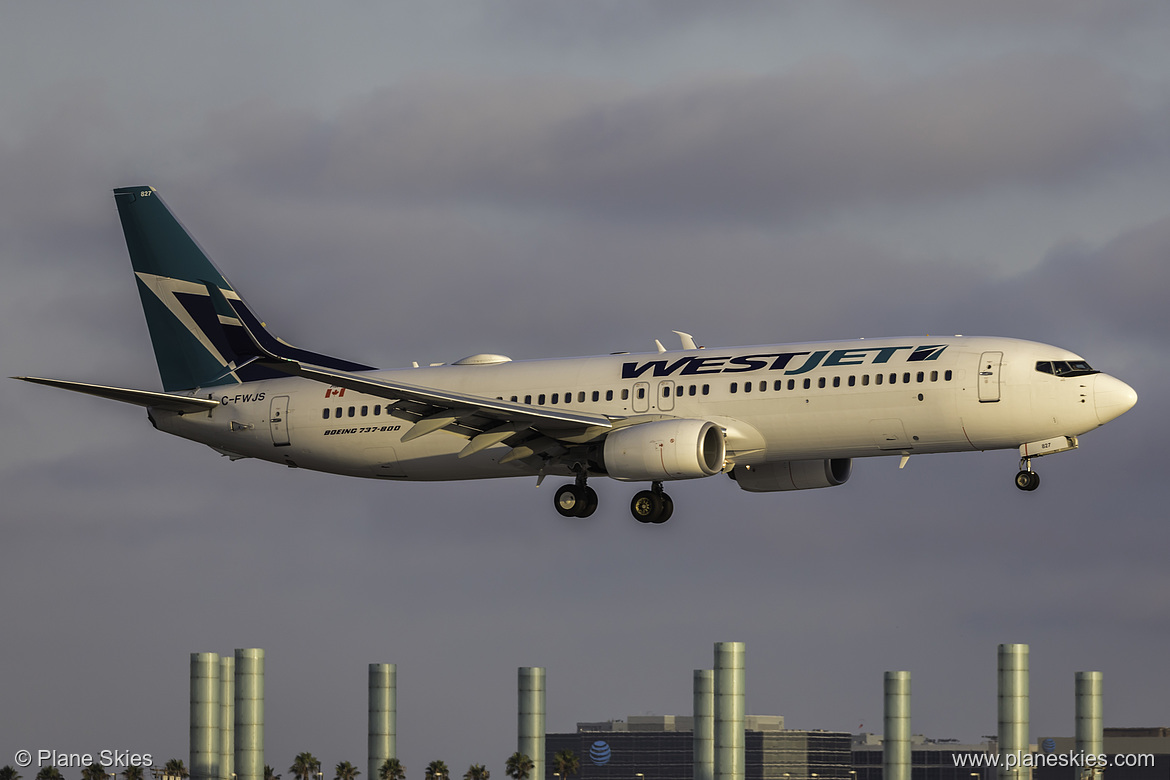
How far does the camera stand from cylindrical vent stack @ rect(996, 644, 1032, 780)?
262 feet

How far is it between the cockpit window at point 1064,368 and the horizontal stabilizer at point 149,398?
30.7 m

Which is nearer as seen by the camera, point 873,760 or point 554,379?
point 554,379

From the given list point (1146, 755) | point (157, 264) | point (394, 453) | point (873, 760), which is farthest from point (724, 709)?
point (873, 760)

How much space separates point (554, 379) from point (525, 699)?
1579 inches

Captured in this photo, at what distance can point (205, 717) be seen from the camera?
9062 centimetres

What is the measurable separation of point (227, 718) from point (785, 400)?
53520 mm

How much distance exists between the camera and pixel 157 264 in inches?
2623

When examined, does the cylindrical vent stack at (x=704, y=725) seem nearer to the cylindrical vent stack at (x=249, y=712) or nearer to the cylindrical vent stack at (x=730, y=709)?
the cylindrical vent stack at (x=730, y=709)

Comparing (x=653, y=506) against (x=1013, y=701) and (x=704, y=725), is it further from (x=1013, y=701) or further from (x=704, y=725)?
(x=704, y=725)

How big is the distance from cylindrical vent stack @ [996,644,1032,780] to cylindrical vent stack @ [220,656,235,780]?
41.6m

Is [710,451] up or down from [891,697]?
up

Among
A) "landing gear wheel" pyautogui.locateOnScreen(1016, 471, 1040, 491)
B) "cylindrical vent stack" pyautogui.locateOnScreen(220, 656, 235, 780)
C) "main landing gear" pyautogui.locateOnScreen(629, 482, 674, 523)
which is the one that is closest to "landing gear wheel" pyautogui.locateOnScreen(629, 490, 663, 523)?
"main landing gear" pyautogui.locateOnScreen(629, 482, 674, 523)

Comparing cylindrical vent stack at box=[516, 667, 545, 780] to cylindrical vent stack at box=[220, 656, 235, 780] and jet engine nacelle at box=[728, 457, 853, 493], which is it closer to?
cylindrical vent stack at box=[220, 656, 235, 780]

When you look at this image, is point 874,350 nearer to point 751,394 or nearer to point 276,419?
point 751,394
